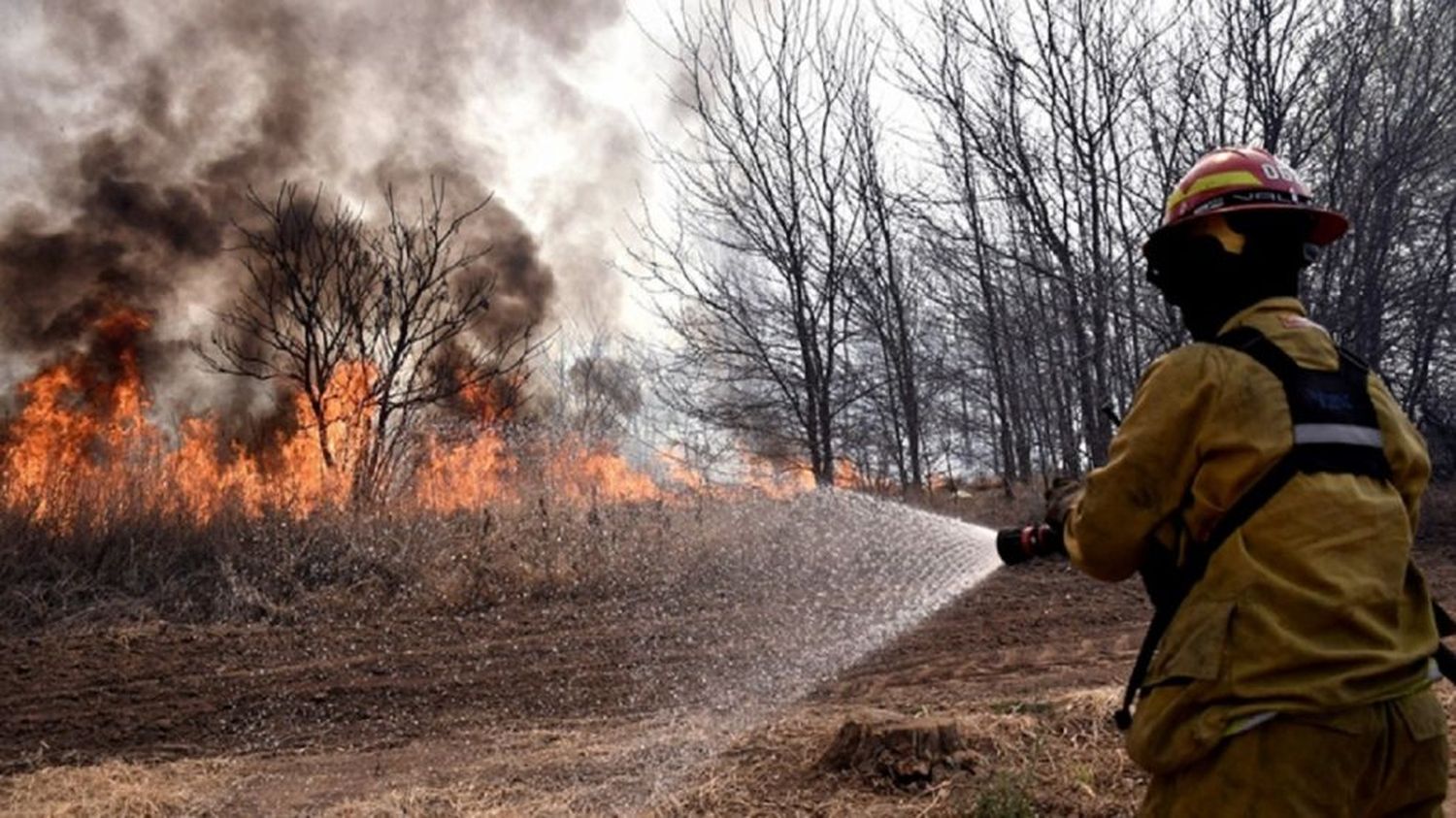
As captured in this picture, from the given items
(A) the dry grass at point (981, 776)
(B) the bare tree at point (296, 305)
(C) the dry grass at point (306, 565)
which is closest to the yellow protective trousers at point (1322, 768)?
(A) the dry grass at point (981, 776)

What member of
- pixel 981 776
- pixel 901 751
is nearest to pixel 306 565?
pixel 901 751

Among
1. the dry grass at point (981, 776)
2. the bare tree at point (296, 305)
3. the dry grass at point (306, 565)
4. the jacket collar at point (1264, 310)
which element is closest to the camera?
the jacket collar at point (1264, 310)

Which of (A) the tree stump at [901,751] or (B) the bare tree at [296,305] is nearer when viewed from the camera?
(A) the tree stump at [901,751]

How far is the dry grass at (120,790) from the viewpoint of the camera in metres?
4.65

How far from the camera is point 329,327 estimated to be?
14406mm

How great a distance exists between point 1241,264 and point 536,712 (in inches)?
199

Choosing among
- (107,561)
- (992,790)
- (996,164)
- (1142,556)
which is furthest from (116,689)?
(996,164)

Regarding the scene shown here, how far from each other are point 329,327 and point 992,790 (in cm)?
1278

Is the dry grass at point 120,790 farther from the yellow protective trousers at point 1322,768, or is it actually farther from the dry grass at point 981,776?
the yellow protective trousers at point 1322,768

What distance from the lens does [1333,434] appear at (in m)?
1.91

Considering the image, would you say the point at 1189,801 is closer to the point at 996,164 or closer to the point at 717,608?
the point at 717,608

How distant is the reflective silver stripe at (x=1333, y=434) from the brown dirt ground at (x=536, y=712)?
2.17 m

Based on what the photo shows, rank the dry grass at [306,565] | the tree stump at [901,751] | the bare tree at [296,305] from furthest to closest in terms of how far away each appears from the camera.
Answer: the bare tree at [296,305] < the dry grass at [306,565] < the tree stump at [901,751]

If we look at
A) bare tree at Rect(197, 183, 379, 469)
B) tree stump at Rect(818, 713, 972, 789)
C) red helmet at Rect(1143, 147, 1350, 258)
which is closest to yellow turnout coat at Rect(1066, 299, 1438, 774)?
red helmet at Rect(1143, 147, 1350, 258)
